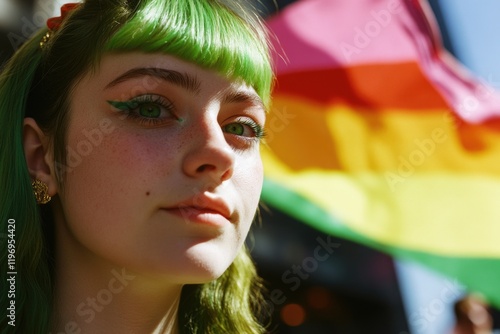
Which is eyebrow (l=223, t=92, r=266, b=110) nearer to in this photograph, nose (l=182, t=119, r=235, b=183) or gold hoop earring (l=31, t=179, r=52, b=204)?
nose (l=182, t=119, r=235, b=183)

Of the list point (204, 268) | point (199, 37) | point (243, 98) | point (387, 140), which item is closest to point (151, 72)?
point (199, 37)

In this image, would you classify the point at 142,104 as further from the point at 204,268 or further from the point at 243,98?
the point at 204,268

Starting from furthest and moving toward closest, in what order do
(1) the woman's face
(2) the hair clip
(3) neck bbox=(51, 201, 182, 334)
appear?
(2) the hair clip, (3) neck bbox=(51, 201, 182, 334), (1) the woman's face

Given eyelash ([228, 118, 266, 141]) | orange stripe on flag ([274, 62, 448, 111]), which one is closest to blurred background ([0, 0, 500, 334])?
orange stripe on flag ([274, 62, 448, 111])

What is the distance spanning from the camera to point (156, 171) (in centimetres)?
154

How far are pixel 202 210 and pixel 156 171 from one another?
134mm

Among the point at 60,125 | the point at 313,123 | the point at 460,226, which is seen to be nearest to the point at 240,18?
the point at 60,125

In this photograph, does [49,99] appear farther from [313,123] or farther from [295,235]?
[295,235]

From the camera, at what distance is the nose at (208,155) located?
1544mm

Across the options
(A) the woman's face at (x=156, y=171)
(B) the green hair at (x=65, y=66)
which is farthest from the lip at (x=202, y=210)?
(B) the green hair at (x=65, y=66)

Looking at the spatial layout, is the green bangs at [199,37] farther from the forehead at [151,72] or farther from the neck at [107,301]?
the neck at [107,301]

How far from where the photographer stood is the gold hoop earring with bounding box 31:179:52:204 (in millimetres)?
1731

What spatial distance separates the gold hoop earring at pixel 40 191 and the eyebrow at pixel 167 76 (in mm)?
336

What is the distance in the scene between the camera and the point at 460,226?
3068 mm
